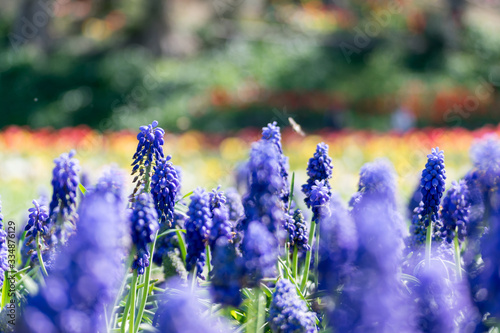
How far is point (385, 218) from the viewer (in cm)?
135

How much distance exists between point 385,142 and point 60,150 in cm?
413

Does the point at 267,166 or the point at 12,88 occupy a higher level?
the point at 12,88

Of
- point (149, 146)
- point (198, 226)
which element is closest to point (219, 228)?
point (198, 226)

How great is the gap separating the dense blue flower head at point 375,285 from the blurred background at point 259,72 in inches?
399

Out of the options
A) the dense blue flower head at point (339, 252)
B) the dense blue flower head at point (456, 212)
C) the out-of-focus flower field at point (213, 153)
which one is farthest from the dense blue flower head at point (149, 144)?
the out-of-focus flower field at point (213, 153)

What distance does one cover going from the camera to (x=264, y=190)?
1.67 metres

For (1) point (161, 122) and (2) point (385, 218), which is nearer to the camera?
(2) point (385, 218)

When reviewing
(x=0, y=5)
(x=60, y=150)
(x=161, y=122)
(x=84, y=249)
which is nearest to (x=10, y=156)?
(x=60, y=150)

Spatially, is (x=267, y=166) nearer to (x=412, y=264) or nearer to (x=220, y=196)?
(x=220, y=196)

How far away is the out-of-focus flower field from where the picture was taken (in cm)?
732

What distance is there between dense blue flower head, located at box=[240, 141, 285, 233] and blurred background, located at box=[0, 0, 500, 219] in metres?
5.83

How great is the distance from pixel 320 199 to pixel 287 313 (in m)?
0.48

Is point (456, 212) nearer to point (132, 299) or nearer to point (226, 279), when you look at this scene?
point (226, 279)

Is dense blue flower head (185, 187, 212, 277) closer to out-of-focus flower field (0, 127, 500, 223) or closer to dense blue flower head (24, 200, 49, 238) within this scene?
dense blue flower head (24, 200, 49, 238)
